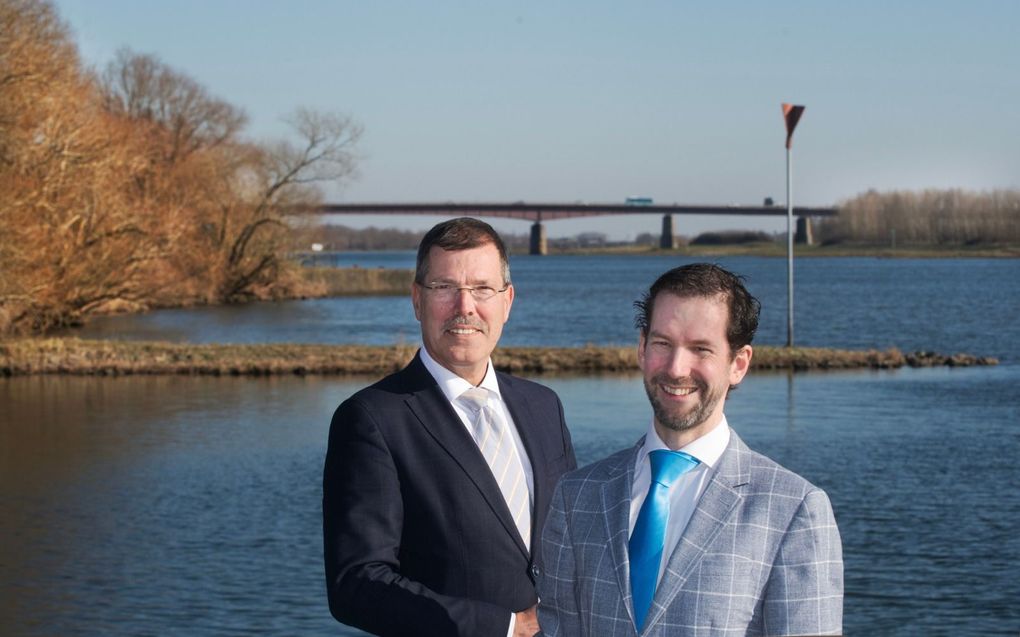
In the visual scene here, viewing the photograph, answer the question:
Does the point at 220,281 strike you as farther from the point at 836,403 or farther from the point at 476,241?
the point at 476,241

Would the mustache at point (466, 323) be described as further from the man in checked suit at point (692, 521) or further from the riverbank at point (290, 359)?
the riverbank at point (290, 359)

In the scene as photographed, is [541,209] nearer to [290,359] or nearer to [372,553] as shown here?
[290,359]

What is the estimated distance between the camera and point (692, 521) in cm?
265

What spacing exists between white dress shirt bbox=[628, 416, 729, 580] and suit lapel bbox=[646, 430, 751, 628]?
30 millimetres

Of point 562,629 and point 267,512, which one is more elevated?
point 562,629

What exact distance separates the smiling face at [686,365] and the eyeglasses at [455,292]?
847mm

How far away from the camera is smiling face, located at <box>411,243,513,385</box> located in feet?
Result: 11.5

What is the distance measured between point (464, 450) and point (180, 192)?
60.9 m

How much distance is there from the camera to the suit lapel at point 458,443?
3451mm

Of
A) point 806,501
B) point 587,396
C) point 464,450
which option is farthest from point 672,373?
point 587,396

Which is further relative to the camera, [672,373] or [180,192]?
[180,192]

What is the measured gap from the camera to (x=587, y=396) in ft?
85.6

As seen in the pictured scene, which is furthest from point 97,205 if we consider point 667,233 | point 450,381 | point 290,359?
point 667,233

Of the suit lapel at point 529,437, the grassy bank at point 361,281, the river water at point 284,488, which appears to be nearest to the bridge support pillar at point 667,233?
the grassy bank at point 361,281
